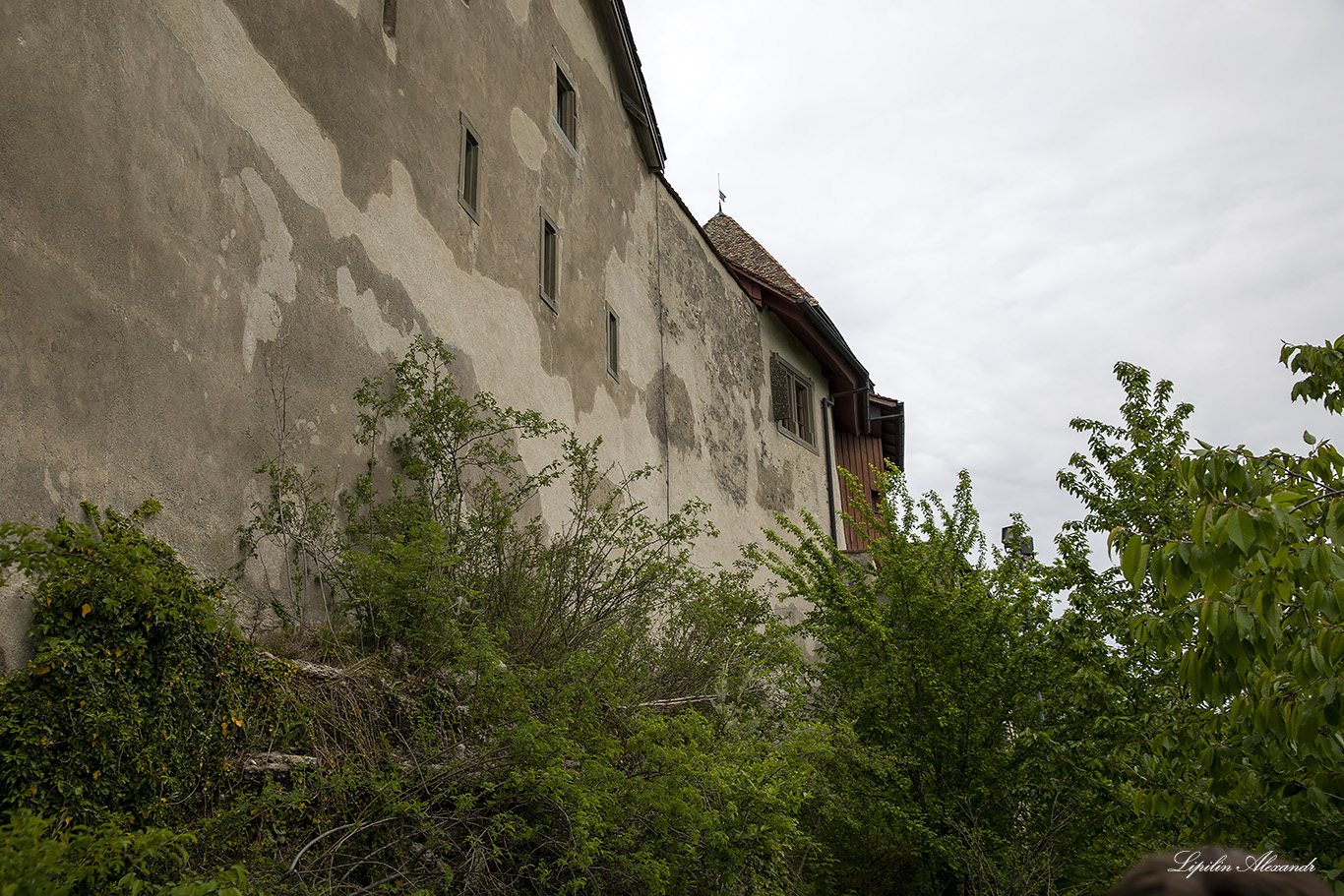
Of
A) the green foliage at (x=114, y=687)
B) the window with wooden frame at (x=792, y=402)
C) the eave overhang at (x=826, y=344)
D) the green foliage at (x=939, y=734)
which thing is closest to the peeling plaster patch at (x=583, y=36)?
the eave overhang at (x=826, y=344)

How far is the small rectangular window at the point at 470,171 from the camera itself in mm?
9045

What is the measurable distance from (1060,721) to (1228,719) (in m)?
3.94

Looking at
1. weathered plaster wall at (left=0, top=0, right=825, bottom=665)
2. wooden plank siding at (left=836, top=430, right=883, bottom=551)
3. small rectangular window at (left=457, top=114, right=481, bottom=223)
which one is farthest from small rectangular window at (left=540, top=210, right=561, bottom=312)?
wooden plank siding at (left=836, top=430, right=883, bottom=551)

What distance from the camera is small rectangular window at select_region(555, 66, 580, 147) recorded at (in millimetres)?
11555

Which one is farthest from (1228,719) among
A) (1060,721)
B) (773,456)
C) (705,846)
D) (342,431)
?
(773,456)

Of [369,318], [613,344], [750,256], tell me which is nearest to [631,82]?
[613,344]

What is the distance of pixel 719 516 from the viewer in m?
14.5

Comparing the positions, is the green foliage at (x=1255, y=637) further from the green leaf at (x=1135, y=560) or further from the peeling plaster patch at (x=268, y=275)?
the peeling plaster patch at (x=268, y=275)

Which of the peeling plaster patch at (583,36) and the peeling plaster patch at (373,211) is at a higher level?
the peeling plaster patch at (583,36)

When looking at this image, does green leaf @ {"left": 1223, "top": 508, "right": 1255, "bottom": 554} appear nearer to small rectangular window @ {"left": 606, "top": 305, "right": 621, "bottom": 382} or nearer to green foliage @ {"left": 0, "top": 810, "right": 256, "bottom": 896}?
green foliage @ {"left": 0, "top": 810, "right": 256, "bottom": 896}

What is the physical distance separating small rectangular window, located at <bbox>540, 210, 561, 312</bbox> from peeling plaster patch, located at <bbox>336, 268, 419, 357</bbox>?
298 centimetres

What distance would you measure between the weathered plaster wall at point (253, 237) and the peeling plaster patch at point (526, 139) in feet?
0.14

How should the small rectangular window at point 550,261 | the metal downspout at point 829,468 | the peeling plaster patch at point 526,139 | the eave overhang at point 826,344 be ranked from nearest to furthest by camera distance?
the peeling plaster patch at point 526,139 < the small rectangular window at point 550,261 < the eave overhang at point 826,344 < the metal downspout at point 829,468

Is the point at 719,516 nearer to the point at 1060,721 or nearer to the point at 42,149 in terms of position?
the point at 1060,721
